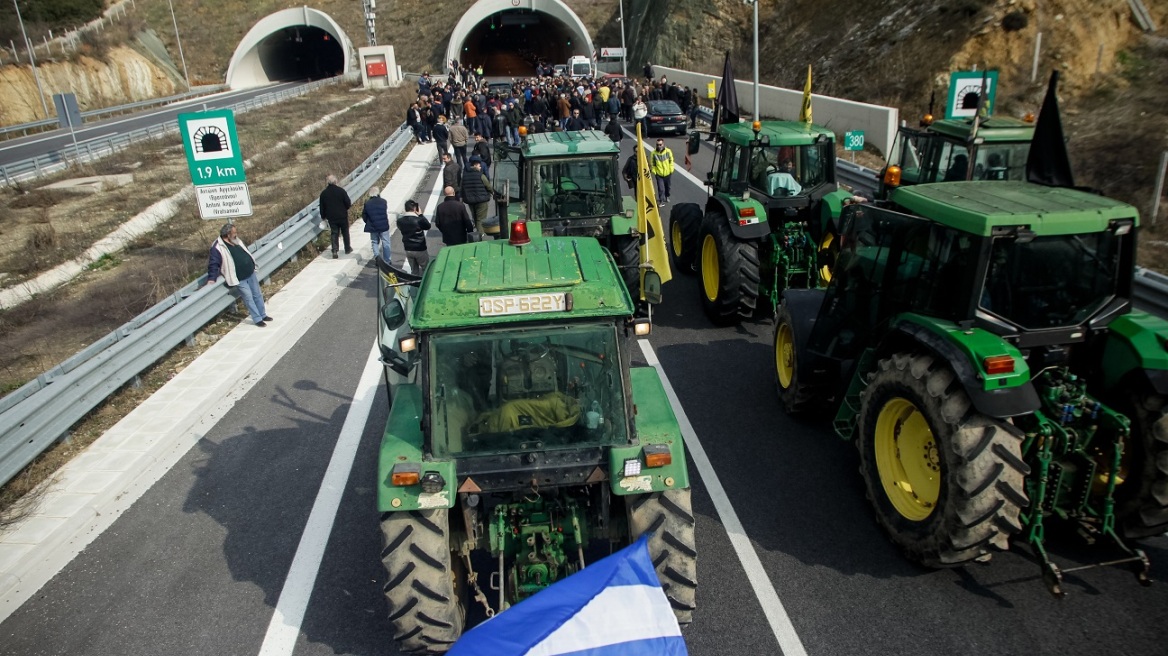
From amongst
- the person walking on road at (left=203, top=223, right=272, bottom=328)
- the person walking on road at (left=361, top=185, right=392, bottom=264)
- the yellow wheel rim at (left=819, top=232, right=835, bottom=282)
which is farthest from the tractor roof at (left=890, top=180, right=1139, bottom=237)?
the person walking on road at (left=361, top=185, right=392, bottom=264)

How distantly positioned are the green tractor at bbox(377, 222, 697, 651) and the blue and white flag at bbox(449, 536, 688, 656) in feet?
3.03

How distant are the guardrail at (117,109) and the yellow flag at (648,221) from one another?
Answer: 2912 cm

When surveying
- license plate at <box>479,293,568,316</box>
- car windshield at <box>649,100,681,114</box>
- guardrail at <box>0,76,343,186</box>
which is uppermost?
license plate at <box>479,293,568,316</box>

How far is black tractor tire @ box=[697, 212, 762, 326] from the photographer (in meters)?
9.67

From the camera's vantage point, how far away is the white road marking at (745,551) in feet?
16.0

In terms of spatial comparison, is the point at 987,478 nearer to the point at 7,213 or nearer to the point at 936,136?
the point at 936,136

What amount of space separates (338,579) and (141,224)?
671 inches

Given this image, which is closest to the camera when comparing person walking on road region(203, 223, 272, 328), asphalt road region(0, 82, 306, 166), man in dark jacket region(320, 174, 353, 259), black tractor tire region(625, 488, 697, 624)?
black tractor tire region(625, 488, 697, 624)

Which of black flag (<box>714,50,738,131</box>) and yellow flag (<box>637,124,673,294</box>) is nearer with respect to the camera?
yellow flag (<box>637,124,673,294</box>)

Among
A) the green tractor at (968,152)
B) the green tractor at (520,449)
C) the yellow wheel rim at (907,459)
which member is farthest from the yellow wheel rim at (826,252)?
the green tractor at (520,449)

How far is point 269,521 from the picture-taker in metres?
6.47

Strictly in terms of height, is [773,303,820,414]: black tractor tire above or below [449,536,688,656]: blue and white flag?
below

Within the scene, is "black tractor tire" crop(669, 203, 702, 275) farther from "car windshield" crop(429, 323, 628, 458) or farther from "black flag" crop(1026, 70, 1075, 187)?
"car windshield" crop(429, 323, 628, 458)

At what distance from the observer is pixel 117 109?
152 ft
